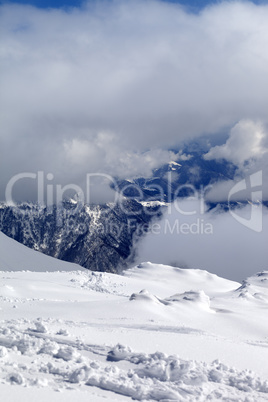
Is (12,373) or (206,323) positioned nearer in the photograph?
(12,373)

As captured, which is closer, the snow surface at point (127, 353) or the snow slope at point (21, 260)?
the snow surface at point (127, 353)

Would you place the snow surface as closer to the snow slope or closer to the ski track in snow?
the ski track in snow

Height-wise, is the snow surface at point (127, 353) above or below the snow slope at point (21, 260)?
below

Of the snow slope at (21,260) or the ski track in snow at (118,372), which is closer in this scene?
the ski track in snow at (118,372)

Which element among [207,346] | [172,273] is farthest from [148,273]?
[207,346]

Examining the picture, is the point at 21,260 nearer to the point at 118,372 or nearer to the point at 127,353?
the point at 127,353

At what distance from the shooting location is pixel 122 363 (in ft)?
34.9

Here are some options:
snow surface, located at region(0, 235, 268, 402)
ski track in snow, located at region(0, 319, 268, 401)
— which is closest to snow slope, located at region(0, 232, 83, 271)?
snow surface, located at region(0, 235, 268, 402)

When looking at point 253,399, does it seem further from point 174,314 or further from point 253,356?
point 174,314

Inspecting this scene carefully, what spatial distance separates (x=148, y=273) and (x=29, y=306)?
39216 millimetres

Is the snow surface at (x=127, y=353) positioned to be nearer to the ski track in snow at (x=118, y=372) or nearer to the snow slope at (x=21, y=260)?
the ski track in snow at (x=118, y=372)

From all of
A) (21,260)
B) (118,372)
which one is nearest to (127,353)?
(118,372)

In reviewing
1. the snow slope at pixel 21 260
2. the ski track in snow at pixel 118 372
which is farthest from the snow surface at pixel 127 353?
the snow slope at pixel 21 260

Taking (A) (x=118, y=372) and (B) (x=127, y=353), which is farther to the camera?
(B) (x=127, y=353)
